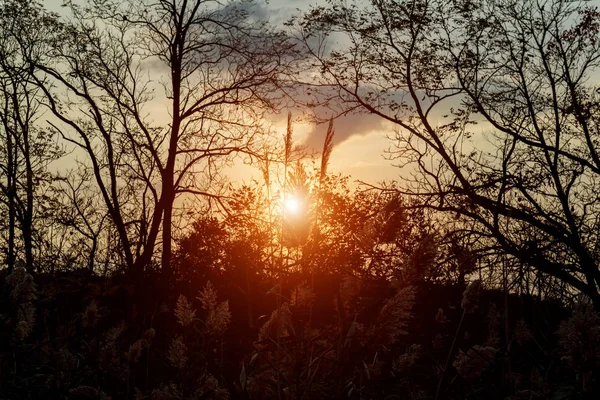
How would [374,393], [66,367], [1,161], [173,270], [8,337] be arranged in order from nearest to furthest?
[374,393], [66,367], [8,337], [173,270], [1,161]

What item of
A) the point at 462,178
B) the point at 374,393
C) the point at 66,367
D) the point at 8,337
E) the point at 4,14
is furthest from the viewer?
the point at 4,14

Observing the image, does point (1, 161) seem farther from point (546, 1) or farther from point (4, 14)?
point (546, 1)

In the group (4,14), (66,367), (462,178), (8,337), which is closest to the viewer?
(66,367)

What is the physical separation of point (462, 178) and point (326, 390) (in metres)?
15.7

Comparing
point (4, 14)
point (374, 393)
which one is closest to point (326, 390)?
point (374, 393)

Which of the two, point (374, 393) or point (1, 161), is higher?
point (1, 161)

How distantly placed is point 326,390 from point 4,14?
26802 millimetres

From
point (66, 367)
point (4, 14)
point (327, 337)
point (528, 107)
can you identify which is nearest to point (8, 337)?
point (66, 367)

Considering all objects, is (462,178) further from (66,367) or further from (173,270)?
(66,367)

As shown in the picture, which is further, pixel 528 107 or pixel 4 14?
pixel 4 14

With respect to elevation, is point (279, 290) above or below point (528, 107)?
below

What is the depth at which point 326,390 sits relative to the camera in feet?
9.95

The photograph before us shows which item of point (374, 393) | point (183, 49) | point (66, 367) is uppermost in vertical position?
point (183, 49)

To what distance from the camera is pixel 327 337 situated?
399 centimetres
